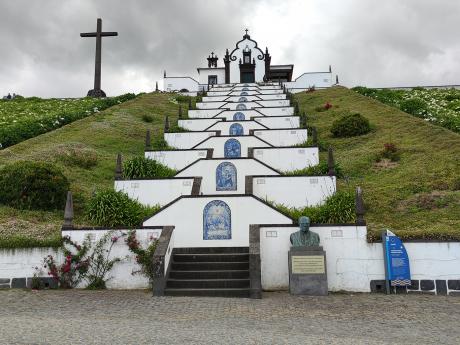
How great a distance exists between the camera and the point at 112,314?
8.69m

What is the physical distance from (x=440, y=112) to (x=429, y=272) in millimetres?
22034

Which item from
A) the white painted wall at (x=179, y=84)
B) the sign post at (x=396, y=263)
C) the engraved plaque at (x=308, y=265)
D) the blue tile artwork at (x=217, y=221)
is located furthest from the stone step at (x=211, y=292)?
the white painted wall at (x=179, y=84)

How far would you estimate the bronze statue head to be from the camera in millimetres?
11398

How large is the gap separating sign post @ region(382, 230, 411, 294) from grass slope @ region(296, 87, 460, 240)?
43 cm

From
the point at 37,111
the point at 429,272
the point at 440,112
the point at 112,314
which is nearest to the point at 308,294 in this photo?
the point at 429,272

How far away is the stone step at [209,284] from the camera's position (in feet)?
36.8

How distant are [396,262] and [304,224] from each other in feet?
7.95

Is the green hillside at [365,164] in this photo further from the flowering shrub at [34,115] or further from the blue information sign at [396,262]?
the flowering shrub at [34,115]

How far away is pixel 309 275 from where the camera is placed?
11.1 m

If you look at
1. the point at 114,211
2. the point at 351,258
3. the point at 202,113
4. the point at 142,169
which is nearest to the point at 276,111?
the point at 202,113

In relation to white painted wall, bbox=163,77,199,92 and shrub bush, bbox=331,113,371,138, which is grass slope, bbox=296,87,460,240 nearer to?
shrub bush, bbox=331,113,371,138

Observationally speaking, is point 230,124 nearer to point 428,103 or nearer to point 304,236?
point 304,236

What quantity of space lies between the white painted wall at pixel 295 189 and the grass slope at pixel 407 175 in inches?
62.6

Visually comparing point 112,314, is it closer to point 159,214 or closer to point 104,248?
point 104,248
